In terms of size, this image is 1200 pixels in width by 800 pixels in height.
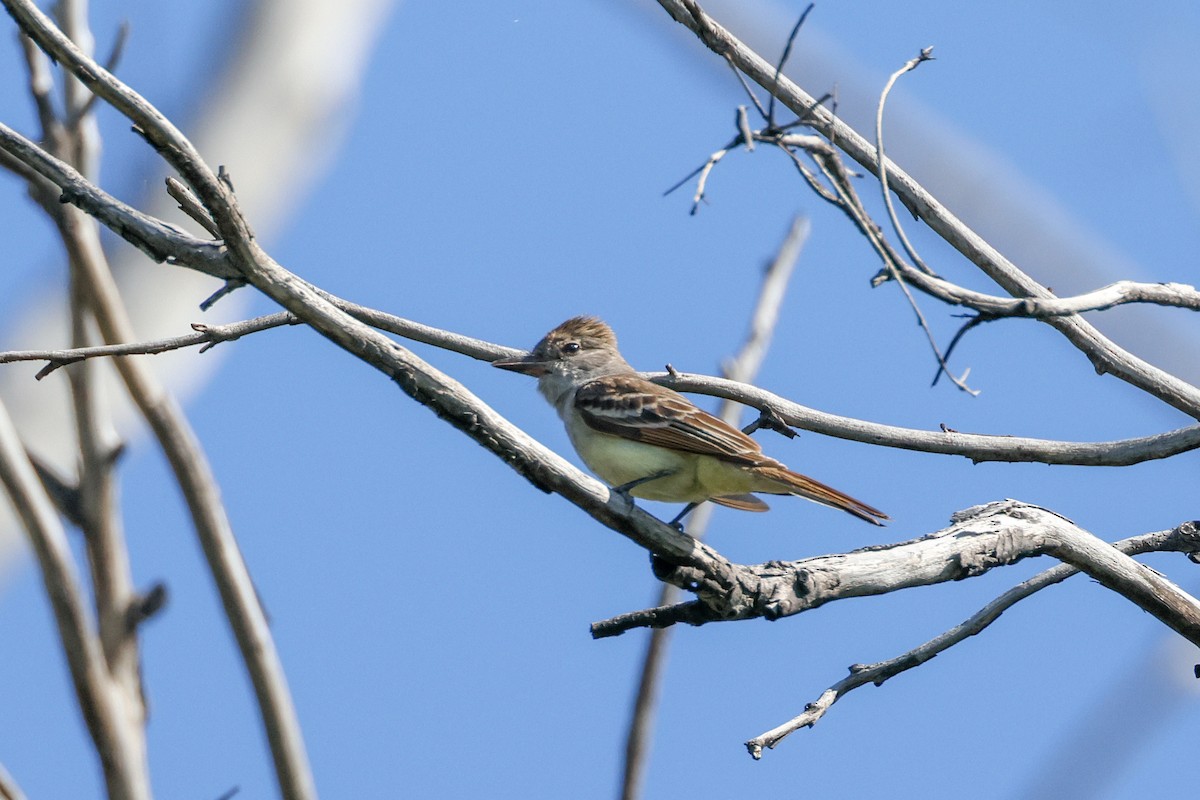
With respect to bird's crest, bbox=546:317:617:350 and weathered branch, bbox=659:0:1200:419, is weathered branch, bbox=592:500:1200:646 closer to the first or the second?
weathered branch, bbox=659:0:1200:419

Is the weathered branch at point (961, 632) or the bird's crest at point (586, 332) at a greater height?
the bird's crest at point (586, 332)

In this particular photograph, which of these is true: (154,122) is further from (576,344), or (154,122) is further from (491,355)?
(576,344)

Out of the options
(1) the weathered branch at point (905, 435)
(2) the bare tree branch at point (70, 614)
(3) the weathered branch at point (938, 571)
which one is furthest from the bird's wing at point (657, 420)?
(2) the bare tree branch at point (70, 614)

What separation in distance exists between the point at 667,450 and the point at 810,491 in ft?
A: 2.37

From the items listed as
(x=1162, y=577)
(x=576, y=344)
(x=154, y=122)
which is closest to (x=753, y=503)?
(x=576, y=344)

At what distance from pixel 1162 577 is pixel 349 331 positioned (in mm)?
3019

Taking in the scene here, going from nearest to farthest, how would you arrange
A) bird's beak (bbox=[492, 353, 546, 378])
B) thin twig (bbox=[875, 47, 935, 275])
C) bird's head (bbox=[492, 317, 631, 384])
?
thin twig (bbox=[875, 47, 935, 275]), bird's beak (bbox=[492, 353, 546, 378]), bird's head (bbox=[492, 317, 631, 384])

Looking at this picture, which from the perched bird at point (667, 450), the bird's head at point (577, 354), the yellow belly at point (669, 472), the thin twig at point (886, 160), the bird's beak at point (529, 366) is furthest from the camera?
the bird's head at point (577, 354)

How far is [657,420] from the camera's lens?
616 centimetres

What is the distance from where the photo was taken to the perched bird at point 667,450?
5.79m

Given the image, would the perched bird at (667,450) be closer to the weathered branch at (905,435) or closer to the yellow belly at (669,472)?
the yellow belly at (669,472)

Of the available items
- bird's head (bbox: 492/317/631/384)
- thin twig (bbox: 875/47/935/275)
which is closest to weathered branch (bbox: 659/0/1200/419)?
thin twig (bbox: 875/47/935/275)

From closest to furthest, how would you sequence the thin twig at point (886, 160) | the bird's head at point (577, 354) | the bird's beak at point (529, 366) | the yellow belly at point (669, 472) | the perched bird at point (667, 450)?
1. the thin twig at point (886, 160)
2. the perched bird at point (667, 450)
3. the yellow belly at point (669, 472)
4. the bird's beak at point (529, 366)
5. the bird's head at point (577, 354)

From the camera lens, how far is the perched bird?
228 inches
